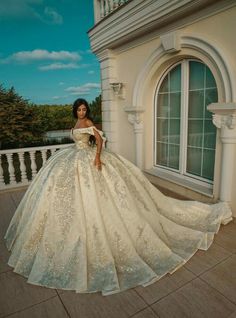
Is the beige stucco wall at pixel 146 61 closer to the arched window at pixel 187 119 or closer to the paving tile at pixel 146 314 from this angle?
the arched window at pixel 187 119

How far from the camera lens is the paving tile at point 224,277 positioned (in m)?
Result: 1.66

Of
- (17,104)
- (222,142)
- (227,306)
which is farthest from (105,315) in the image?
(17,104)

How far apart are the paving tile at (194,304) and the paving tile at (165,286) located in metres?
0.04

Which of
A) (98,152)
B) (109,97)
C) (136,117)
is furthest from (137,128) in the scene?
(98,152)

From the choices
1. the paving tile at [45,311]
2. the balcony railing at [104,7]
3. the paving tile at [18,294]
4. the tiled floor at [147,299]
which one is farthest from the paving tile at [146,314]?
the balcony railing at [104,7]

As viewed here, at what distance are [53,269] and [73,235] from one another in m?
0.31

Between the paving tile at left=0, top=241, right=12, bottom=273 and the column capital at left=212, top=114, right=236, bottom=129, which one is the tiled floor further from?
the column capital at left=212, top=114, right=236, bottom=129

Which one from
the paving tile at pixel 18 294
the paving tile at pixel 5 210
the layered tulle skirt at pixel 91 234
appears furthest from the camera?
the paving tile at pixel 5 210

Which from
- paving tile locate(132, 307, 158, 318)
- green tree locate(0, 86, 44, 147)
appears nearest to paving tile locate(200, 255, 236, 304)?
paving tile locate(132, 307, 158, 318)

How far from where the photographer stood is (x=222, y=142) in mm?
2682

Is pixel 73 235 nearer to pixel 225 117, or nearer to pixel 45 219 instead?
pixel 45 219

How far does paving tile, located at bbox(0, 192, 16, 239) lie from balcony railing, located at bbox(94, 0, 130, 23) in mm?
4022

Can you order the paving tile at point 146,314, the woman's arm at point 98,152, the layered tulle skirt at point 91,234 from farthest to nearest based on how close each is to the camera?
the woman's arm at point 98,152 < the layered tulle skirt at point 91,234 < the paving tile at point 146,314

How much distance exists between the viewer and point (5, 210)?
3348 mm
